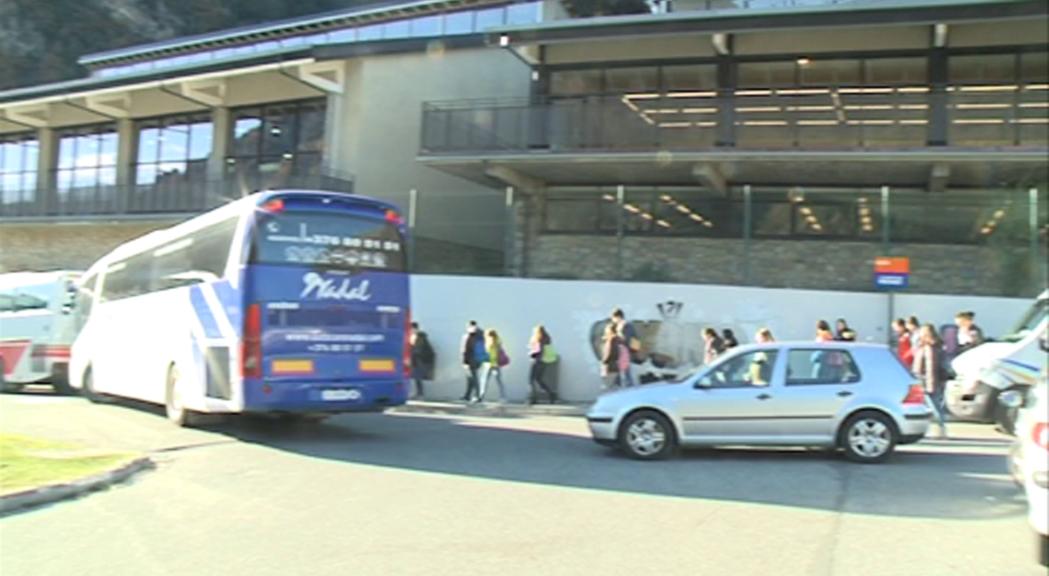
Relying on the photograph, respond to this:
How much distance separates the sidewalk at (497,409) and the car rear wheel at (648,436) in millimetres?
6285

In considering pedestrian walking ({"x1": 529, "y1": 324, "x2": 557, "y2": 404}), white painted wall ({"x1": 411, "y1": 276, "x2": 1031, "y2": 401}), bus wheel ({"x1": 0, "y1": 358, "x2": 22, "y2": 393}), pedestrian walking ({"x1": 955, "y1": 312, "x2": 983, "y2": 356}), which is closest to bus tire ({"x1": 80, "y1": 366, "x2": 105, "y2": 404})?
bus wheel ({"x1": 0, "y1": 358, "x2": 22, "y2": 393})

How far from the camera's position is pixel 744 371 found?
10.9 metres

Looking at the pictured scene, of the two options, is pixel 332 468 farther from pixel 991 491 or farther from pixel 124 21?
pixel 124 21

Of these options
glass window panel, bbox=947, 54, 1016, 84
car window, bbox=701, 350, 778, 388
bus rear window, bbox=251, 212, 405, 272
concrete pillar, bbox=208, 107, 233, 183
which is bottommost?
car window, bbox=701, 350, 778, 388

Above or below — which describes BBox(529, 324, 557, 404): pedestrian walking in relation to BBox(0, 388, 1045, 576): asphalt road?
above

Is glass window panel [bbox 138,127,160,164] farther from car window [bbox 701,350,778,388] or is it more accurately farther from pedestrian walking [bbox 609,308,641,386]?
car window [bbox 701,350,778,388]

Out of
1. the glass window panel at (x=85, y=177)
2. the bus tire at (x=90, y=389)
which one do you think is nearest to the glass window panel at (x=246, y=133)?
the glass window panel at (x=85, y=177)

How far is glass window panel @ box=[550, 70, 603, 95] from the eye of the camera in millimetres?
24016

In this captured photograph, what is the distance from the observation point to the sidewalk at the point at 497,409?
17.4 m

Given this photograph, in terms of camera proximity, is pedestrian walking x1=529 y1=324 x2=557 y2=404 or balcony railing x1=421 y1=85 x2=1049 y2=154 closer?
pedestrian walking x1=529 y1=324 x2=557 y2=404

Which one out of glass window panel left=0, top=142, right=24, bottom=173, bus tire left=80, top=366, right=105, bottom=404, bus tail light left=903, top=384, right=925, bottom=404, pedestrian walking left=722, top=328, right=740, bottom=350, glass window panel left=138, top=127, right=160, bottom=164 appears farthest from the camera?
glass window panel left=0, top=142, right=24, bottom=173

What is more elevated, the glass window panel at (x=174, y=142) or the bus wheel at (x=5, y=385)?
the glass window panel at (x=174, y=142)

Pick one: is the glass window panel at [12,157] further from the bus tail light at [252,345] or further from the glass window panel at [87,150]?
the bus tail light at [252,345]

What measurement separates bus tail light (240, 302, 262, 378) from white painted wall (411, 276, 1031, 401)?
28.9 feet
